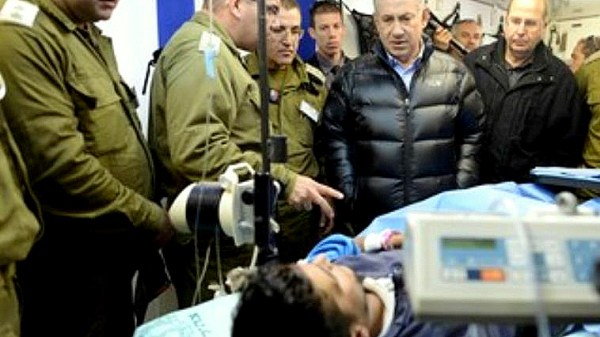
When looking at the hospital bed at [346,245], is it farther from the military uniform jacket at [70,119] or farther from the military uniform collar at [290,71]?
the military uniform collar at [290,71]

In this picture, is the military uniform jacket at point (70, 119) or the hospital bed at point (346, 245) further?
the military uniform jacket at point (70, 119)

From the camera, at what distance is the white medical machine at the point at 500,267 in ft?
2.58

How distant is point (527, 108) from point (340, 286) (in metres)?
1.62

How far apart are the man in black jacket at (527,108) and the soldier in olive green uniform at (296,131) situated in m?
0.67

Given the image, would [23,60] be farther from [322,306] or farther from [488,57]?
[488,57]

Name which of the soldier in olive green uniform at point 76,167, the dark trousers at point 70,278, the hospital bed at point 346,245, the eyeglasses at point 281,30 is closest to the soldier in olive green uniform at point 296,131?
the eyeglasses at point 281,30

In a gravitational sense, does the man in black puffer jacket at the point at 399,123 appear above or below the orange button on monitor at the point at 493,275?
below

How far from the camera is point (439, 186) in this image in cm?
266

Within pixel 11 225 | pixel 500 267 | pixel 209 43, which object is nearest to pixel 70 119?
pixel 11 225

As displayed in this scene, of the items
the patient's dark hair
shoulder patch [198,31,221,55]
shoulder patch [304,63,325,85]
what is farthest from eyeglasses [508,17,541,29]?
the patient's dark hair

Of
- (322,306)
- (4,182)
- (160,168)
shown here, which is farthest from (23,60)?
(322,306)

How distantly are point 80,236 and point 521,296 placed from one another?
153cm

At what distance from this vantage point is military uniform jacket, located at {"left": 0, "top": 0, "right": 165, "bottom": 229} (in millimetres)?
1850

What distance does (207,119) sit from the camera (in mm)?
2223
